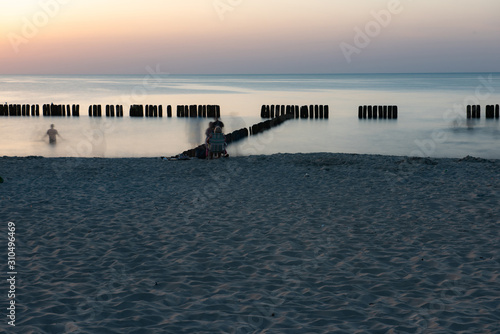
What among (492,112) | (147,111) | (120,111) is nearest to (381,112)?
(492,112)

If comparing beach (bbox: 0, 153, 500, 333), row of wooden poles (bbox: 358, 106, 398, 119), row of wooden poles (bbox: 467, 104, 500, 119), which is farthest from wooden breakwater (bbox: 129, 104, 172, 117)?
beach (bbox: 0, 153, 500, 333)

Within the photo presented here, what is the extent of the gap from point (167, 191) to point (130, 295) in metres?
6.16

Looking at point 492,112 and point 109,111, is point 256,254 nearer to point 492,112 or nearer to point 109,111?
point 492,112

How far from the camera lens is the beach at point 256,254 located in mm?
5148

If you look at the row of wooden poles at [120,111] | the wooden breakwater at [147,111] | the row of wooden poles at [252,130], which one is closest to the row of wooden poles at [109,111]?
the row of wooden poles at [120,111]

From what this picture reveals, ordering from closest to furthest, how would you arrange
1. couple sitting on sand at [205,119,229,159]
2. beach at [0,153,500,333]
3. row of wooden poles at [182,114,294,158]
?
1. beach at [0,153,500,333]
2. couple sitting on sand at [205,119,229,159]
3. row of wooden poles at [182,114,294,158]

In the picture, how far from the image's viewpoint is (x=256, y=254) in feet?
23.5

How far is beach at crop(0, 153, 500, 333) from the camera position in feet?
16.9

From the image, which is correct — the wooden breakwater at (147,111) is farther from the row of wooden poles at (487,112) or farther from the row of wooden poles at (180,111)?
the row of wooden poles at (487,112)

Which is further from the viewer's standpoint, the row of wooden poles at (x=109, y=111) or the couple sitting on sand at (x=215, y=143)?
the row of wooden poles at (x=109, y=111)

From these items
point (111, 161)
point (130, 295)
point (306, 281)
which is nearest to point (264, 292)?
point (306, 281)

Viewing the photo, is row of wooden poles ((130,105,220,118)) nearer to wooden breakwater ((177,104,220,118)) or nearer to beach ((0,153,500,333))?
wooden breakwater ((177,104,220,118))

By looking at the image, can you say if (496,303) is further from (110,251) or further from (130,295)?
(110,251)

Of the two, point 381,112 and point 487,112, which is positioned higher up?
point 381,112
